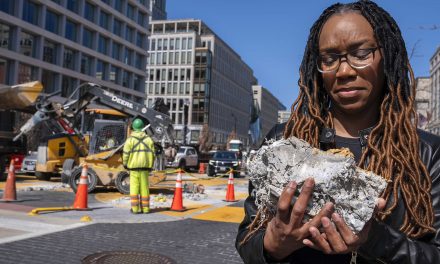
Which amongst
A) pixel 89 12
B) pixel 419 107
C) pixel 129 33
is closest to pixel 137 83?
pixel 129 33

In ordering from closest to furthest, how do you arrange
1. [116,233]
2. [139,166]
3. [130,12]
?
[116,233]
[139,166]
[130,12]

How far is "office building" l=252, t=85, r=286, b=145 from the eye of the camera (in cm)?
14838

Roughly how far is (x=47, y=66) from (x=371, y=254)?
164ft

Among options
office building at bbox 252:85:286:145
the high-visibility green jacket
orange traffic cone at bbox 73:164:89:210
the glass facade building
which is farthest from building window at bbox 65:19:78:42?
office building at bbox 252:85:286:145

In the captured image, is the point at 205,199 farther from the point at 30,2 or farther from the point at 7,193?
the point at 30,2

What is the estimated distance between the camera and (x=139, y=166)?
9852 millimetres

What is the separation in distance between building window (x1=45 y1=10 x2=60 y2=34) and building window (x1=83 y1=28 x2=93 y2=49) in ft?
17.1

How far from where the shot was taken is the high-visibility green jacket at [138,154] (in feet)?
32.3

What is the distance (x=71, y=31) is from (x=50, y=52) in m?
4.84

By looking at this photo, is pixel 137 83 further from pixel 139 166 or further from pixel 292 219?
pixel 292 219

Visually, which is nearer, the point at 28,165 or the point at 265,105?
the point at 28,165

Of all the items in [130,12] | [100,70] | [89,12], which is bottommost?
[100,70]

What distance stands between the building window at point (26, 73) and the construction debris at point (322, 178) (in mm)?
46332

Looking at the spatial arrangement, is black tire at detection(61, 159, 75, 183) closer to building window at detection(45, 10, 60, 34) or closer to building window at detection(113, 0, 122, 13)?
building window at detection(45, 10, 60, 34)
